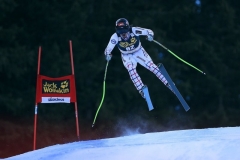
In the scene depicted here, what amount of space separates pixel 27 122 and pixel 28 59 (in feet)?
4.95

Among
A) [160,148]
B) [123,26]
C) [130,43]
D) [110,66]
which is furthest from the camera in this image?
[110,66]

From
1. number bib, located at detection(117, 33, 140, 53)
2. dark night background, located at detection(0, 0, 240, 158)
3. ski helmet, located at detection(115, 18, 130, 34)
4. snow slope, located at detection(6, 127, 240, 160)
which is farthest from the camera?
dark night background, located at detection(0, 0, 240, 158)

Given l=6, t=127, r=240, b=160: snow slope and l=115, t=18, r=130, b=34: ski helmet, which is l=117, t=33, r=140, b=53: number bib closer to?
l=115, t=18, r=130, b=34: ski helmet

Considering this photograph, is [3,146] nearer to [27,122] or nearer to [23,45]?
[27,122]

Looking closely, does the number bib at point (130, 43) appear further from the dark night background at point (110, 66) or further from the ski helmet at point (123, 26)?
the dark night background at point (110, 66)

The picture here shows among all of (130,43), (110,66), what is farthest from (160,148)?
(110,66)

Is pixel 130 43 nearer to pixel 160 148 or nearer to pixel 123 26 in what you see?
pixel 123 26

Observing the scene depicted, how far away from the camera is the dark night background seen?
13.8 metres

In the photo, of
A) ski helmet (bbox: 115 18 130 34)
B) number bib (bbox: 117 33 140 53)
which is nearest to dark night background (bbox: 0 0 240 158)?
number bib (bbox: 117 33 140 53)

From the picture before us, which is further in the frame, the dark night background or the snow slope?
the dark night background

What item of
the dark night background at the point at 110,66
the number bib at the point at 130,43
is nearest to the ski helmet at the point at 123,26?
the number bib at the point at 130,43

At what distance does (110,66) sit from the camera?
14992 millimetres

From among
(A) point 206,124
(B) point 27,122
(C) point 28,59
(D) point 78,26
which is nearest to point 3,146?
(B) point 27,122

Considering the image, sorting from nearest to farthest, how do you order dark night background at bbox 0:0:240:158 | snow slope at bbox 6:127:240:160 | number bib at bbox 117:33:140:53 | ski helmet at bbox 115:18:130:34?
snow slope at bbox 6:127:240:160 → ski helmet at bbox 115:18:130:34 → number bib at bbox 117:33:140:53 → dark night background at bbox 0:0:240:158
